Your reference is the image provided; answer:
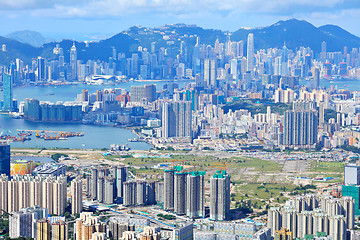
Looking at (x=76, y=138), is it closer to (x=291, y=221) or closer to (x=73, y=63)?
(x=291, y=221)

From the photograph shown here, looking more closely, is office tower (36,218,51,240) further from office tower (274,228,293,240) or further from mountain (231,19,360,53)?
mountain (231,19,360,53)

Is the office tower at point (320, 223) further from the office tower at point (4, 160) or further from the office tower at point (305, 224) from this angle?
the office tower at point (4, 160)

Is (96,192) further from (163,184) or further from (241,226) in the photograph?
(241,226)

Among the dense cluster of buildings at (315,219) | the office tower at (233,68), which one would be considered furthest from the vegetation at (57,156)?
the office tower at (233,68)

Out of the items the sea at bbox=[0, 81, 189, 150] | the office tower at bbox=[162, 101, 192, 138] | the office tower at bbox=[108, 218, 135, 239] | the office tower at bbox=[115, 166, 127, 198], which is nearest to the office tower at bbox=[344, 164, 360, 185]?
the office tower at bbox=[115, 166, 127, 198]

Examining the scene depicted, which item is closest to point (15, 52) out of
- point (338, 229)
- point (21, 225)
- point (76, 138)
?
point (76, 138)

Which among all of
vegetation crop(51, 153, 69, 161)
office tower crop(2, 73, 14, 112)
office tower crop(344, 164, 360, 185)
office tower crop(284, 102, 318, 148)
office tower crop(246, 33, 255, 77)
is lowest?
vegetation crop(51, 153, 69, 161)
